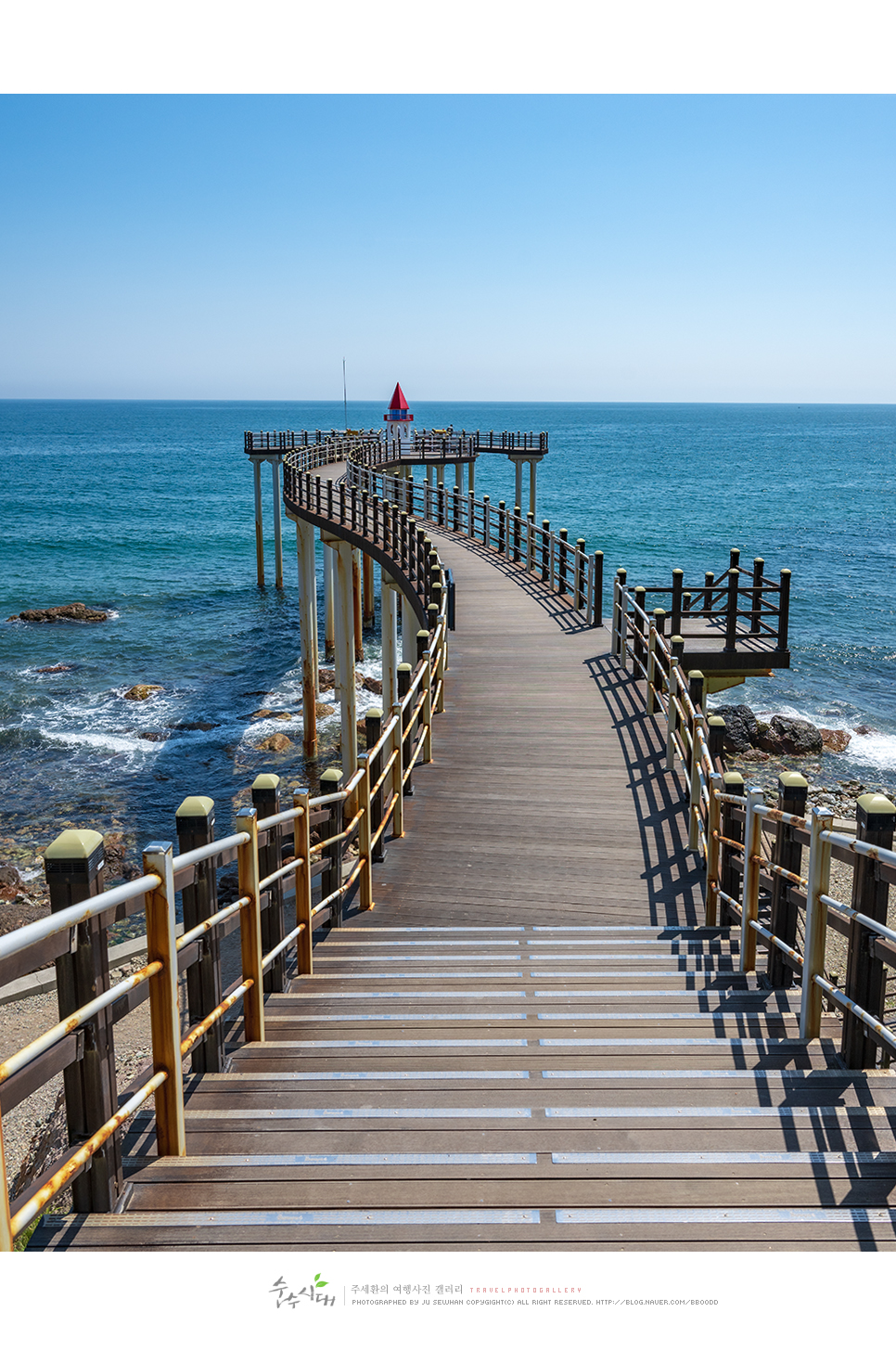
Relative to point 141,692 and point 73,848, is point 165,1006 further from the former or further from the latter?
point 141,692

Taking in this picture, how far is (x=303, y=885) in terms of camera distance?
5613 mm

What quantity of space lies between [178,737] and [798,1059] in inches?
883

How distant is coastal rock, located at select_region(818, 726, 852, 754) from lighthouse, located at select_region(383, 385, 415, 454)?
21.4 meters

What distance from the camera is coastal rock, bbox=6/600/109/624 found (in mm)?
40000

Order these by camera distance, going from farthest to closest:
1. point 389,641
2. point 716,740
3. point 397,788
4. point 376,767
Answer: point 389,641, point 397,788, point 716,740, point 376,767

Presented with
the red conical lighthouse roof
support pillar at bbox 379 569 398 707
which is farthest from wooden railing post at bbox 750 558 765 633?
the red conical lighthouse roof

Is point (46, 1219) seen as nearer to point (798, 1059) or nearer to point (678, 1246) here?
point (678, 1246)

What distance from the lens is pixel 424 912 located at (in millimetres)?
7500

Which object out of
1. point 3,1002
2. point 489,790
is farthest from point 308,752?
point 489,790

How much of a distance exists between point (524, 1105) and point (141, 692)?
88.9 ft

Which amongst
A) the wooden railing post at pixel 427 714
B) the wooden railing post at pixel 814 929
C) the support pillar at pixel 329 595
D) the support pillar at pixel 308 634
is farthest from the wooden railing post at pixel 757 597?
the support pillar at pixel 329 595

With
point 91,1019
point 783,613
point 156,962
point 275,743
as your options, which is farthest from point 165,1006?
point 275,743

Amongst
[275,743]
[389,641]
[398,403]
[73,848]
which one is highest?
[398,403]

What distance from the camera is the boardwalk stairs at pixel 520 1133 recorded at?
3090mm
